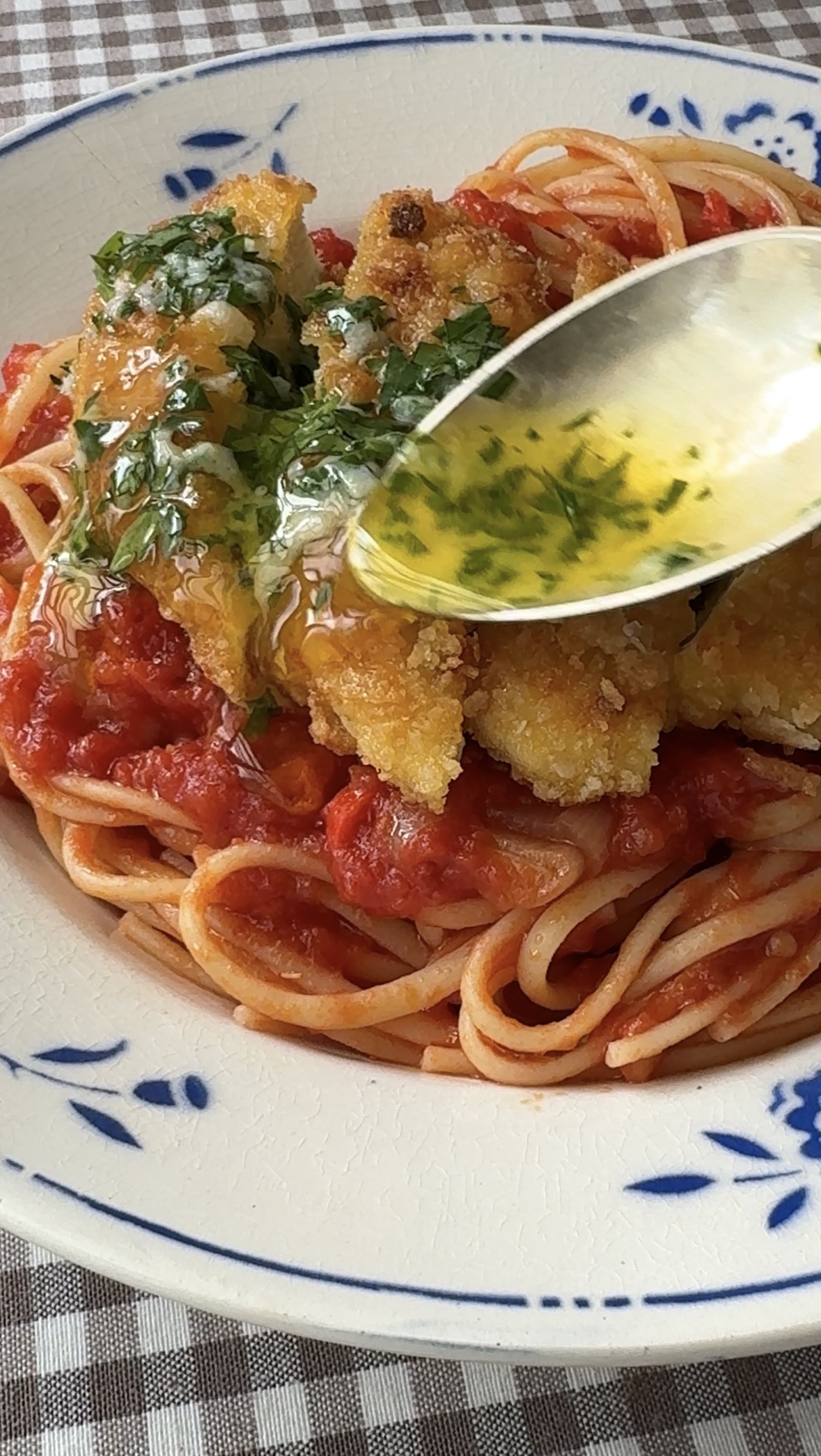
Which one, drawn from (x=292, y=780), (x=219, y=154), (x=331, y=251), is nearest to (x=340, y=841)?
(x=292, y=780)

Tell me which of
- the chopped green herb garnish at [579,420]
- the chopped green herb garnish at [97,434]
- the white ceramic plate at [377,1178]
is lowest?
the white ceramic plate at [377,1178]

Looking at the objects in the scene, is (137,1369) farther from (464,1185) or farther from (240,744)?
(240,744)

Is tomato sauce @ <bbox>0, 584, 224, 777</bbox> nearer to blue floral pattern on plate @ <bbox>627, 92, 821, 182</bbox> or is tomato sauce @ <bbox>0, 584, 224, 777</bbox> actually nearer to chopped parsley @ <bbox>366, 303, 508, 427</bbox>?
chopped parsley @ <bbox>366, 303, 508, 427</bbox>

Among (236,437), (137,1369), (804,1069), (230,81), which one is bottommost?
(137,1369)

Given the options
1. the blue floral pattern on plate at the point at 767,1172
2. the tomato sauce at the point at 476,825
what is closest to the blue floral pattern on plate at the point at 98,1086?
the tomato sauce at the point at 476,825

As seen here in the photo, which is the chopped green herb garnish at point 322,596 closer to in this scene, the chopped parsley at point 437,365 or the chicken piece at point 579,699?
the chicken piece at point 579,699

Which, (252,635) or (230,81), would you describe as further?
(230,81)

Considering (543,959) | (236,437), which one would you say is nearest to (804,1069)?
(543,959)

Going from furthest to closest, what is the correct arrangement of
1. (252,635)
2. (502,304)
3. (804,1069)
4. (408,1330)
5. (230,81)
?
(230,81)
(502,304)
(252,635)
(804,1069)
(408,1330)
